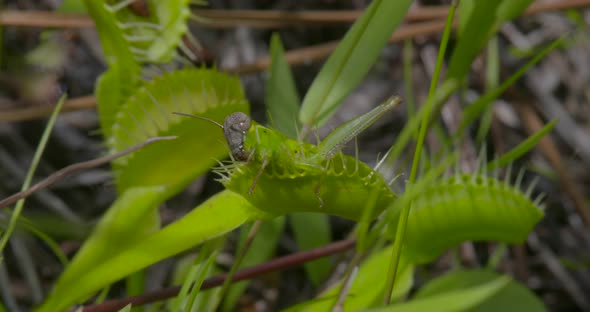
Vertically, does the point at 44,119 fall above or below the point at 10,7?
below

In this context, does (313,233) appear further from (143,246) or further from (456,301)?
(456,301)

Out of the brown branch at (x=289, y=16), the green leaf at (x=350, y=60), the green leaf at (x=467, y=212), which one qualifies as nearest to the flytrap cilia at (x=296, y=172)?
the green leaf at (x=467, y=212)

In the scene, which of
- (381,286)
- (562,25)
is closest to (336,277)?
(381,286)

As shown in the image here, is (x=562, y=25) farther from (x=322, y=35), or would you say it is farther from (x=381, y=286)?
(x=381, y=286)

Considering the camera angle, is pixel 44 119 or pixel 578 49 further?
pixel 578 49

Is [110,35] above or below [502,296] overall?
above

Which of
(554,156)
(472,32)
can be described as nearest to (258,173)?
(472,32)

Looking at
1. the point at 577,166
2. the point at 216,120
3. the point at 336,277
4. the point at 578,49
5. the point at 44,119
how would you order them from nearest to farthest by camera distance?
the point at 216,120
the point at 336,277
the point at 44,119
the point at 577,166
the point at 578,49
